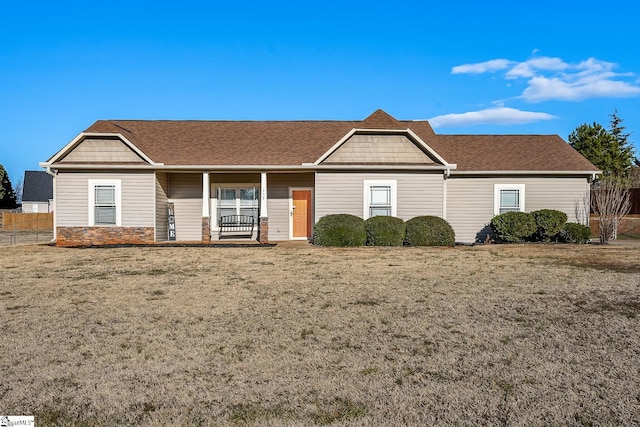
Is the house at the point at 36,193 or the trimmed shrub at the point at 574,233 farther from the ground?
the house at the point at 36,193

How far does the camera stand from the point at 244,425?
11.9ft

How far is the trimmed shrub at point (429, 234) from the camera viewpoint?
17.3m

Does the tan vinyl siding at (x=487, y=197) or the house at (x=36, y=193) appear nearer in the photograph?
the tan vinyl siding at (x=487, y=197)

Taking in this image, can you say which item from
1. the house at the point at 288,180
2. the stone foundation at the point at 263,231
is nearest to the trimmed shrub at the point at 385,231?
the house at the point at 288,180

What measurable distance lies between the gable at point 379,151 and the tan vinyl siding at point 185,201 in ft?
19.0

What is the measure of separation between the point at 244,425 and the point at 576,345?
392cm

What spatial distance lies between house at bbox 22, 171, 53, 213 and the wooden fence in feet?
52.6

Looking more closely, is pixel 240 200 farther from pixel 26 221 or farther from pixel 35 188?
pixel 35 188

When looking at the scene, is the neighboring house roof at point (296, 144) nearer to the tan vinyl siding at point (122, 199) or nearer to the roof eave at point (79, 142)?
the roof eave at point (79, 142)

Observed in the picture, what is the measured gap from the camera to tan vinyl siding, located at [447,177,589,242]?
19.3 metres

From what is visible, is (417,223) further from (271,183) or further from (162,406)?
(162,406)

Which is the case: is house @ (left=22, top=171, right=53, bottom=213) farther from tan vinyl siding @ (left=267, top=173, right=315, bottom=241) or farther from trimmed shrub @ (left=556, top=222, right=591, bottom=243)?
trimmed shrub @ (left=556, top=222, right=591, bottom=243)

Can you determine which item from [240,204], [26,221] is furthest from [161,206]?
[26,221]

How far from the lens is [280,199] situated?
66.0 feet
